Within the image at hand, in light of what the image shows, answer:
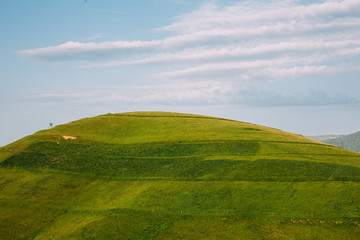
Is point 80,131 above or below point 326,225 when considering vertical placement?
above

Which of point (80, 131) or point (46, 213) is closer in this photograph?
point (46, 213)

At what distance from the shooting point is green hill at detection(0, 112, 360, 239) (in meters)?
44.6

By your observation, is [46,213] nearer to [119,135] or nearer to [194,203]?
[194,203]

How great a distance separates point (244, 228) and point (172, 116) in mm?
61603

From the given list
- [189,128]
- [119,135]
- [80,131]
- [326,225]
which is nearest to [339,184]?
[326,225]

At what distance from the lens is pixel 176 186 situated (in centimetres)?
5528

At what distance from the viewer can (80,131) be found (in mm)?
86750

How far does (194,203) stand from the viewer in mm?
49719

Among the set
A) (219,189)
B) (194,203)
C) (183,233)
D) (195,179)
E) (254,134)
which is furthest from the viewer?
(254,134)

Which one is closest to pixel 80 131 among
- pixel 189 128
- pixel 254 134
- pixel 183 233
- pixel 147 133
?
pixel 147 133

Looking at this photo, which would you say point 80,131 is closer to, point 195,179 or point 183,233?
point 195,179

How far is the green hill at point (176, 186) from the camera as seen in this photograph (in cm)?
4462

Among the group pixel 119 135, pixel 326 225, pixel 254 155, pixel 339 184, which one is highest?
pixel 119 135

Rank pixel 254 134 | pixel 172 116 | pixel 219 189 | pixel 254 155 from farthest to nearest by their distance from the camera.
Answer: pixel 172 116 < pixel 254 134 < pixel 254 155 < pixel 219 189
